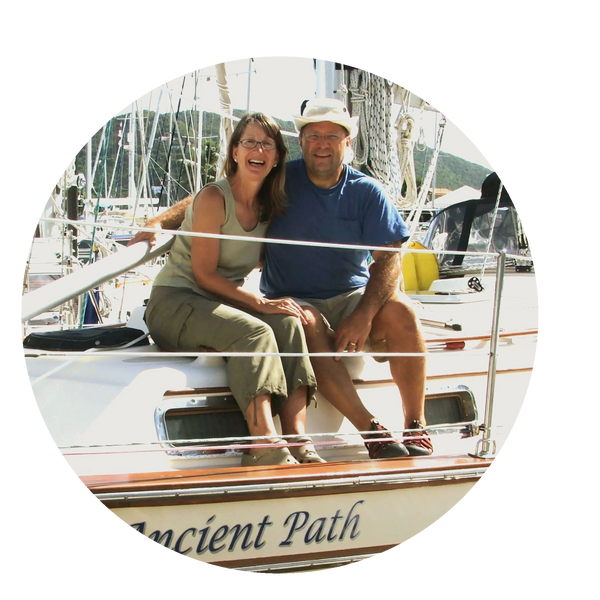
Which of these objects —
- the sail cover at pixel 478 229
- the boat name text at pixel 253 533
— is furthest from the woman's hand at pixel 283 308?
the sail cover at pixel 478 229

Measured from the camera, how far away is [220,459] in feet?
8.96

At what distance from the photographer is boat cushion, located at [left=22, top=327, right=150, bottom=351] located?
3215 mm

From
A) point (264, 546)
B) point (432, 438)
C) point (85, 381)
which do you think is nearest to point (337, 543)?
point (264, 546)

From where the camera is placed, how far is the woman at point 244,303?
9.04 ft

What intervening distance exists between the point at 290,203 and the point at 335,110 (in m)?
0.45

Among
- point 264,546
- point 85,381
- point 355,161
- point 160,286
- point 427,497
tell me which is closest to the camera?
point 264,546

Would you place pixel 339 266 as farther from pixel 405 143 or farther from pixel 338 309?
pixel 405 143

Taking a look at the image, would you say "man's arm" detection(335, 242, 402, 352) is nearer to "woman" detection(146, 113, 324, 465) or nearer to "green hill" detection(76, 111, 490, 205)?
"woman" detection(146, 113, 324, 465)

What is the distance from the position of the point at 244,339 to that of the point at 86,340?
87 cm

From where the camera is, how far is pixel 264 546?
101 inches

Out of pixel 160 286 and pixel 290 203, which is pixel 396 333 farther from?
pixel 160 286

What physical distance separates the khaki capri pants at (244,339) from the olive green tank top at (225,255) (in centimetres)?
7

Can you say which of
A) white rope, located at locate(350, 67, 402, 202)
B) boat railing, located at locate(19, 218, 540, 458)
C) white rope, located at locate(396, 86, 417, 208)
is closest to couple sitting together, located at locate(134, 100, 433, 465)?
boat railing, located at locate(19, 218, 540, 458)

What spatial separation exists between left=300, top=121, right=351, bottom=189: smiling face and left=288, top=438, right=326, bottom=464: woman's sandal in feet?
3.73
